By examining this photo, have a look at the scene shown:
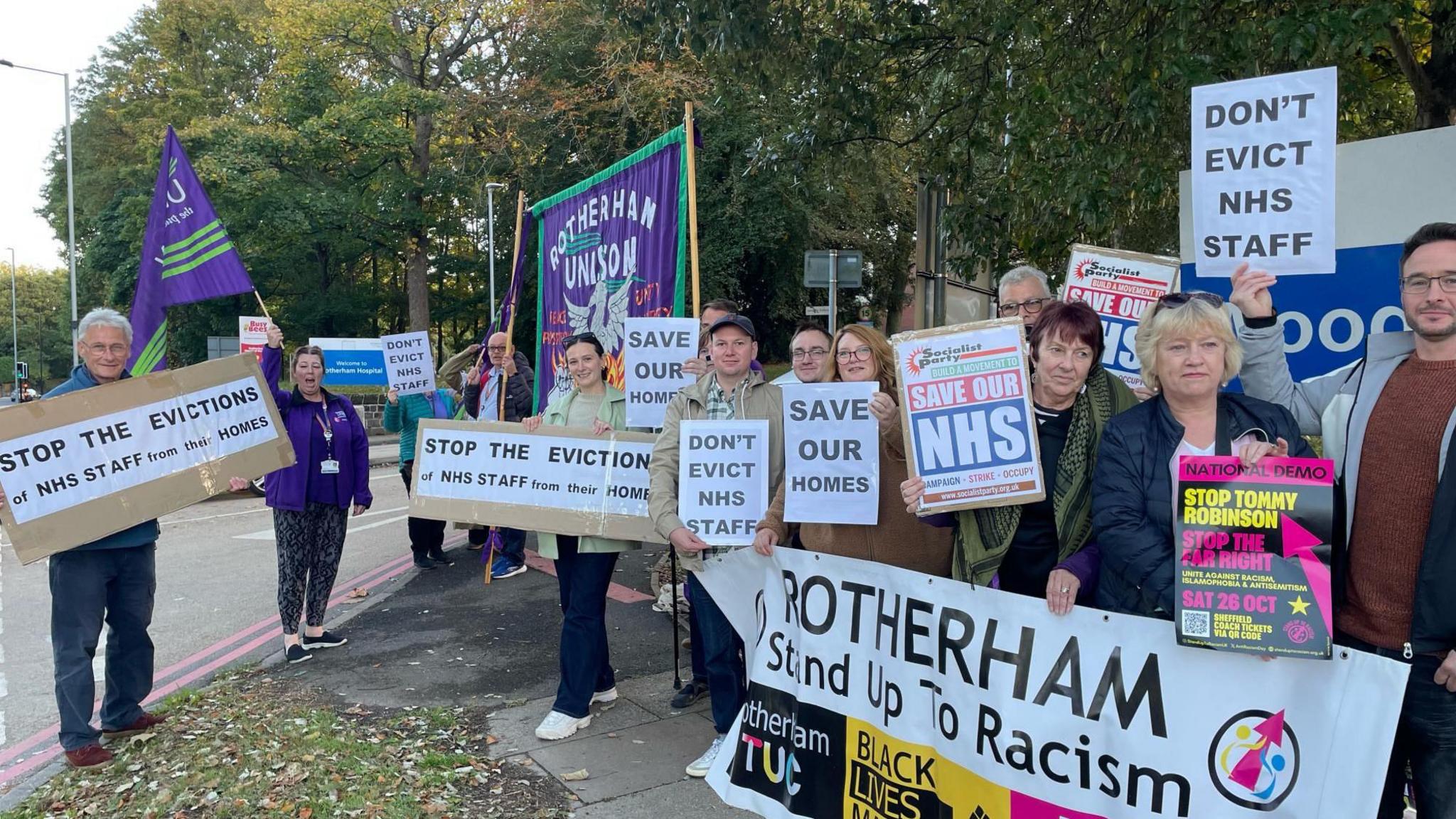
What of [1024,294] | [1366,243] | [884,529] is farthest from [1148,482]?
[1366,243]

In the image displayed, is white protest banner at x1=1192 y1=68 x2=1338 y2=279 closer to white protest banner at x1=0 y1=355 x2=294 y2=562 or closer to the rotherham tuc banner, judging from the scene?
the rotherham tuc banner

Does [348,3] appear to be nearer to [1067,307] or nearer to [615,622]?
[615,622]

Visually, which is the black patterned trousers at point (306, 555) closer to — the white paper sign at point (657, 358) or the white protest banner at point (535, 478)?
the white protest banner at point (535, 478)

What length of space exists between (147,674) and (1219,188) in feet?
17.6

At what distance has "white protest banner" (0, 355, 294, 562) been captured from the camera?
4367 mm

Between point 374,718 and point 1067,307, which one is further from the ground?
point 1067,307

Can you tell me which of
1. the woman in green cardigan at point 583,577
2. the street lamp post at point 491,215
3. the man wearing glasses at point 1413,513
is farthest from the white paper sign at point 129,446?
the street lamp post at point 491,215

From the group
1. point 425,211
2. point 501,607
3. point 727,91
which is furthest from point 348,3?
point 501,607

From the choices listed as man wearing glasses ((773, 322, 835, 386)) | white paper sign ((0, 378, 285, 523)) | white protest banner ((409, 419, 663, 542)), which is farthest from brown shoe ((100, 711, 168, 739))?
man wearing glasses ((773, 322, 835, 386))

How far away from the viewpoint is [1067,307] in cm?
306

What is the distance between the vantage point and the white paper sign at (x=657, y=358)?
509 cm

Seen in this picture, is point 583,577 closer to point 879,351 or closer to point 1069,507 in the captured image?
point 879,351

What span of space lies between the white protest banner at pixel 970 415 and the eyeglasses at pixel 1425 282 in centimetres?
100

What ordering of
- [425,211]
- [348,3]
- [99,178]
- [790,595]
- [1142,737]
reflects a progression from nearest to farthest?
[1142,737] → [790,595] → [348,3] → [425,211] → [99,178]
